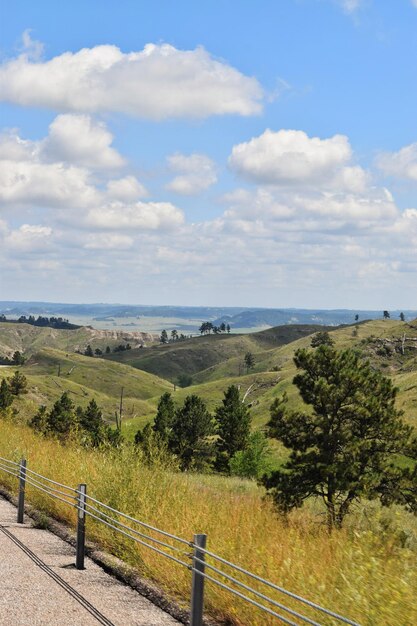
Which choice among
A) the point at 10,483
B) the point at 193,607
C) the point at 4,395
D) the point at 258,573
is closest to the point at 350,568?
the point at 258,573

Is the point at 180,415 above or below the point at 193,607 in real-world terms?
below

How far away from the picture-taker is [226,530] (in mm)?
10047

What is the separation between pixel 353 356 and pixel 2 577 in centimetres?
1755

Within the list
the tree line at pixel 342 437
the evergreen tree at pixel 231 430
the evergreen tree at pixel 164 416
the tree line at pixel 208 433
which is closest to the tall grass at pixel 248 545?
the tree line at pixel 342 437

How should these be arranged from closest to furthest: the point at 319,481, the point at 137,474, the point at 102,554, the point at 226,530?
the point at 226,530 < the point at 102,554 < the point at 137,474 < the point at 319,481

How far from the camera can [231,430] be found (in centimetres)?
8144

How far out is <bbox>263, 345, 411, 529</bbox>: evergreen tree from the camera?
23.5 meters

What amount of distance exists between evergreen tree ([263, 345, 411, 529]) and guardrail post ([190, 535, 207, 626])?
16310 mm

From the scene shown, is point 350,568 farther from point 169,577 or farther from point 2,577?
point 2,577

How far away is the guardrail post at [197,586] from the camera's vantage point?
280 inches

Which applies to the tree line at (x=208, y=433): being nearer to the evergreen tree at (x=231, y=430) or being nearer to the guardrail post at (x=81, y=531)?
the evergreen tree at (x=231, y=430)

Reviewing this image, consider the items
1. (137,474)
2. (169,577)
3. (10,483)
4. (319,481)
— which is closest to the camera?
(169,577)

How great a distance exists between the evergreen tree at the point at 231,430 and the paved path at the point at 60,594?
68.7 m

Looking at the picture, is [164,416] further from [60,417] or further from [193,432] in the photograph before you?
[60,417]
